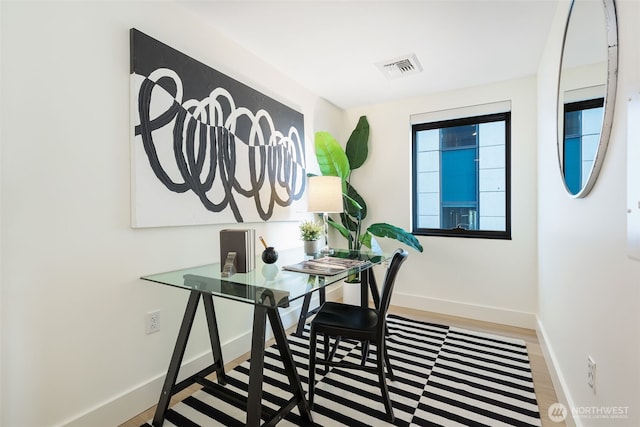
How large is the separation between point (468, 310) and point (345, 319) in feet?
6.23

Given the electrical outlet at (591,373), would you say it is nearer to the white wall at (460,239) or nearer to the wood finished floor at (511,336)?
the wood finished floor at (511,336)

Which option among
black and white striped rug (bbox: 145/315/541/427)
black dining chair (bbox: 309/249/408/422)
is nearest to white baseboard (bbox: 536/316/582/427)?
black and white striped rug (bbox: 145/315/541/427)

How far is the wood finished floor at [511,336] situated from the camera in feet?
5.28

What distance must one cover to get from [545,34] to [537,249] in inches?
68.1

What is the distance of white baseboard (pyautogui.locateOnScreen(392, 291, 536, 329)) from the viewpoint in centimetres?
Result: 280

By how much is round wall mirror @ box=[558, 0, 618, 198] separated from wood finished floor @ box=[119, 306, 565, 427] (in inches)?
46.3

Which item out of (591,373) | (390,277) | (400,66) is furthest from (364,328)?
(400,66)

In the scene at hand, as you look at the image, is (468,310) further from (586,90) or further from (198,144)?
(198,144)

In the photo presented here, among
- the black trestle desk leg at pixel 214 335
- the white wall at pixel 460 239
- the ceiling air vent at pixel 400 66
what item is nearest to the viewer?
the black trestle desk leg at pixel 214 335

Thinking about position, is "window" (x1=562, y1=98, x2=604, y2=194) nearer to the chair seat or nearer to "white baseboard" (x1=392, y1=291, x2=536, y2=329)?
the chair seat

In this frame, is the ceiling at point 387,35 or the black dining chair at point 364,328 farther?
the ceiling at point 387,35

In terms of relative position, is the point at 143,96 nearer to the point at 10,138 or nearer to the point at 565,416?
the point at 10,138

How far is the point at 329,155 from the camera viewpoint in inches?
119

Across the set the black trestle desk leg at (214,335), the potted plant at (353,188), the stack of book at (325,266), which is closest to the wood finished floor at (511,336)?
the black trestle desk leg at (214,335)
